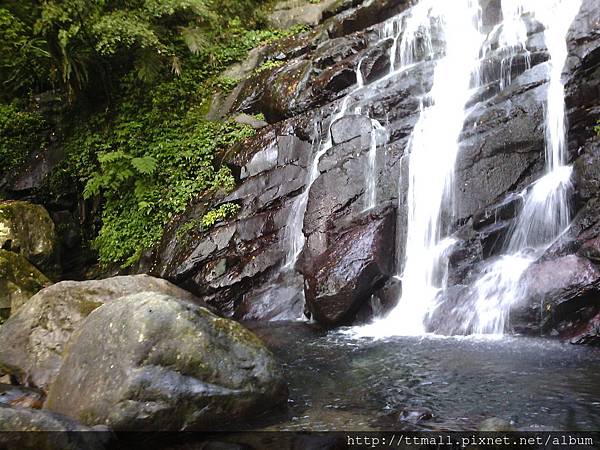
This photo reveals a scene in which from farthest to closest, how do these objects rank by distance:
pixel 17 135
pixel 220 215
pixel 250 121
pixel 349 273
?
1. pixel 17 135
2. pixel 250 121
3. pixel 220 215
4. pixel 349 273

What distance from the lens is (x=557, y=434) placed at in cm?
374

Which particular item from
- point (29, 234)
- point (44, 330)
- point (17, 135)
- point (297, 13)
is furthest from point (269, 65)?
point (44, 330)

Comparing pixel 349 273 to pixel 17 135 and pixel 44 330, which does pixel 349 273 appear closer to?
pixel 44 330

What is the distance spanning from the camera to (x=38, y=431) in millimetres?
3221

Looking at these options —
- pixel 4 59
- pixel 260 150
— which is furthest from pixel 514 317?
pixel 4 59

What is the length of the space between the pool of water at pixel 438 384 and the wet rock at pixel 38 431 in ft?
5.02

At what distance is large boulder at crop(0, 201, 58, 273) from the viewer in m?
9.67

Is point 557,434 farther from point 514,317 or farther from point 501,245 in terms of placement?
point 501,245

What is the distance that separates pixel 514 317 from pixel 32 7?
39.6 feet

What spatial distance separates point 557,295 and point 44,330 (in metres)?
6.37

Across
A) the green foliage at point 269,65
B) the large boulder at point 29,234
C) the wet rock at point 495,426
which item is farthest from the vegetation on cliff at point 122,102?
the wet rock at point 495,426

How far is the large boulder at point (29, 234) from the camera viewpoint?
9.67 metres

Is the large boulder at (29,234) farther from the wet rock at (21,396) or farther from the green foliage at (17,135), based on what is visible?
the wet rock at (21,396)

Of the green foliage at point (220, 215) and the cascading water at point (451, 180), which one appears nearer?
the cascading water at point (451, 180)
